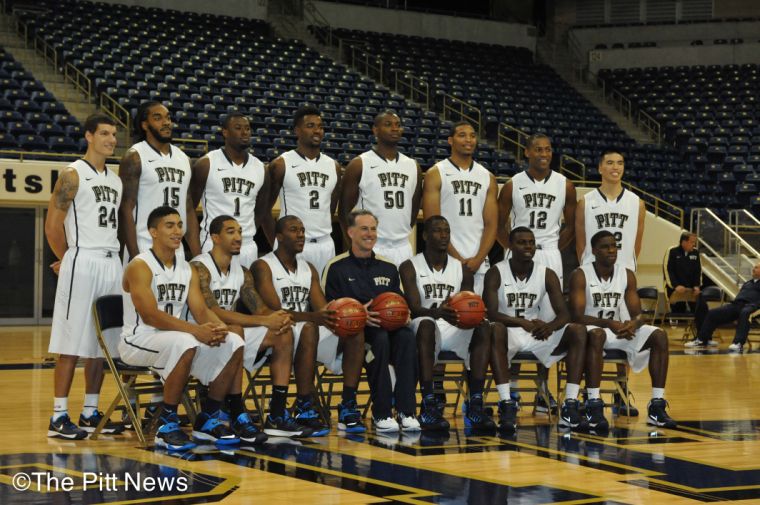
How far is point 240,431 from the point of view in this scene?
22.2 feet

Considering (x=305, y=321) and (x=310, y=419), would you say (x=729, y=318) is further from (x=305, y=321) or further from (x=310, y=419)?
(x=310, y=419)

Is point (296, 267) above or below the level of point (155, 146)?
below

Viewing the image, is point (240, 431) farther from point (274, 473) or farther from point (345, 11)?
point (345, 11)

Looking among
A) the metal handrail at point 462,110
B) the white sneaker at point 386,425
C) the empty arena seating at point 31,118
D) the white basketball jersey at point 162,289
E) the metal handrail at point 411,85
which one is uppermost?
the metal handrail at point 411,85

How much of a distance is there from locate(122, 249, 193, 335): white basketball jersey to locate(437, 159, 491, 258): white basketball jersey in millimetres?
2235

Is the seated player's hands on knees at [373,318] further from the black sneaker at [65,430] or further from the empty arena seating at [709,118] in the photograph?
the empty arena seating at [709,118]

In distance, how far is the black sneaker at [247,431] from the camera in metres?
6.73

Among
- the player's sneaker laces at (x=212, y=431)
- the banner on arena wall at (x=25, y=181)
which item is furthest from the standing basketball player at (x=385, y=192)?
the banner on arena wall at (x=25, y=181)

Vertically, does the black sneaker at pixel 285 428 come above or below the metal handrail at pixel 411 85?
below

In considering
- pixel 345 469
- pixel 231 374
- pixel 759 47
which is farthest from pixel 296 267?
pixel 759 47

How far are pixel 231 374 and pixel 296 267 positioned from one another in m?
1.02

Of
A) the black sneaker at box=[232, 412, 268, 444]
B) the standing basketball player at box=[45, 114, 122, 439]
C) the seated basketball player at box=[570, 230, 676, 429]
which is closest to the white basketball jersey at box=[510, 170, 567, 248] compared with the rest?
the seated basketball player at box=[570, 230, 676, 429]

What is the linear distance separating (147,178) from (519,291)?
265 centimetres

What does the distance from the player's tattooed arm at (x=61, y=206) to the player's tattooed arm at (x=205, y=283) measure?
2.92ft
